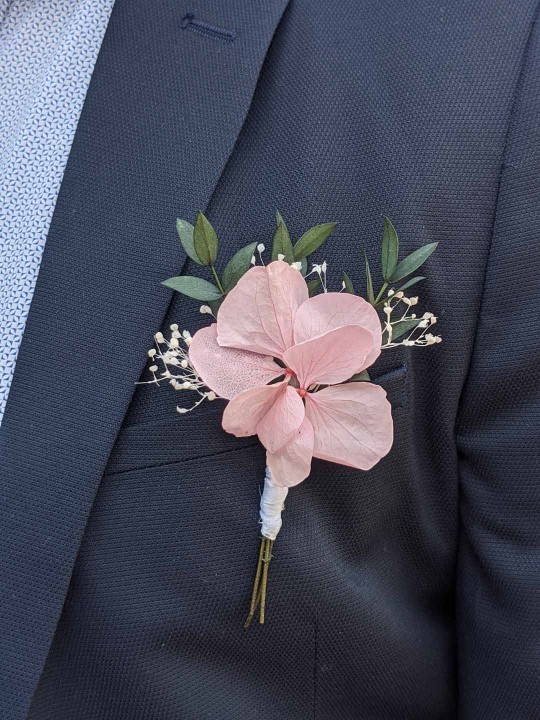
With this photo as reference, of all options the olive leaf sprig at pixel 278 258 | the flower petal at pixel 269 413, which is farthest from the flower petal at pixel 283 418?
the olive leaf sprig at pixel 278 258

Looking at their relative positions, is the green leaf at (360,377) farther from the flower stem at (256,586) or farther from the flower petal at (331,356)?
the flower stem at (256,586)

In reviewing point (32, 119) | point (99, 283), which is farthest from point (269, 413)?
point (32, 119)

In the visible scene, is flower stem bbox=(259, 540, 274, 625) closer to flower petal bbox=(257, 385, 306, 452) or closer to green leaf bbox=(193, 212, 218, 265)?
flower petal bbox=(257, 385, 306, 452)

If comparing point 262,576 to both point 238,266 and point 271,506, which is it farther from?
point 238,266

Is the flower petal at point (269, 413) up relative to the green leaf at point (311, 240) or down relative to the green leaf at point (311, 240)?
down

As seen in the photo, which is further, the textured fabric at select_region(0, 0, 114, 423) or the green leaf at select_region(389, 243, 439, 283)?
the textured fabric at select_region(0, 0, 114, 423)

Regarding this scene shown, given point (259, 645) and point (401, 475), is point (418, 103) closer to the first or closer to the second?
point (401, 475)

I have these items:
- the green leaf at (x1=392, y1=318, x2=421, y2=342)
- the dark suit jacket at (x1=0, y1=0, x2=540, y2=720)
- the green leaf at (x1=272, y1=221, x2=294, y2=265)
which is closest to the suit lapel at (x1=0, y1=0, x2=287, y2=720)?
the dark suit jacket at (x1=0, y1=0, x2=540, y2=720)

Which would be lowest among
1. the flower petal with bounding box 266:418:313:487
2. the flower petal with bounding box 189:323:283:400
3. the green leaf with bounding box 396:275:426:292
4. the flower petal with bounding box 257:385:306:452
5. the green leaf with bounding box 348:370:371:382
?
the flower petal with bounding box 266:418:313:487
